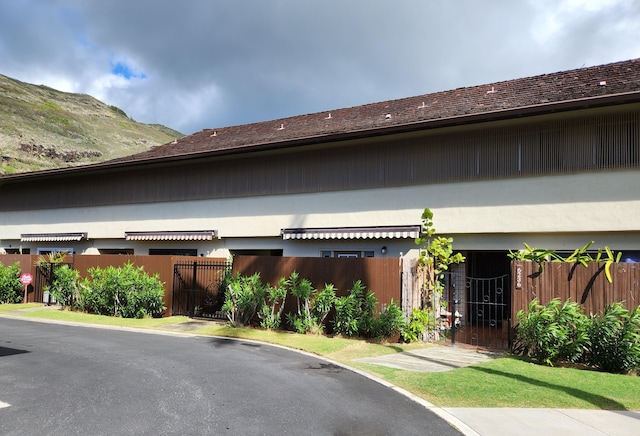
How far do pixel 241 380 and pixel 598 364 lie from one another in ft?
22.5

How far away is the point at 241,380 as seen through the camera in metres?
8.22

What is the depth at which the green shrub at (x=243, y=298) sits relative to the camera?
14500 mm

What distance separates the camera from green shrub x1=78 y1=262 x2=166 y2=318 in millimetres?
16938

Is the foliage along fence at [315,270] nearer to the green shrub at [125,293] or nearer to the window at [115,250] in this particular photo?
the green shrub at [125,293]

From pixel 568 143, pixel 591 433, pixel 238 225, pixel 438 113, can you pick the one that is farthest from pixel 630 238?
pixel 238 225

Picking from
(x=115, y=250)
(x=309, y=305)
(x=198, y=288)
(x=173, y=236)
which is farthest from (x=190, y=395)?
(x=115, y=250)

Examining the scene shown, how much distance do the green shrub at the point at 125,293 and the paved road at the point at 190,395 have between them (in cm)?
548

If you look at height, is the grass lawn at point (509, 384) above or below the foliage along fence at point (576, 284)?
below

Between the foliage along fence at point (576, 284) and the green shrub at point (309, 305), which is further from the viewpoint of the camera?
the green shrub at point (309, 305)

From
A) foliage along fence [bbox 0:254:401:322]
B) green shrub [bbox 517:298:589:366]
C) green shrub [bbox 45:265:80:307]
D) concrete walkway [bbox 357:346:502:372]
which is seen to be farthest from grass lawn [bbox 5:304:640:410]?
green shrub [bbox 45:265:80:307]

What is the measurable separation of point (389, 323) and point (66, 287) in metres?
13.4

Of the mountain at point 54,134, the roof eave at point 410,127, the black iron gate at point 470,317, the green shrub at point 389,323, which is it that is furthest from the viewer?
the mountain at point 54,134

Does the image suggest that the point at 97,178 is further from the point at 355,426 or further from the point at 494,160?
the point at 355,426

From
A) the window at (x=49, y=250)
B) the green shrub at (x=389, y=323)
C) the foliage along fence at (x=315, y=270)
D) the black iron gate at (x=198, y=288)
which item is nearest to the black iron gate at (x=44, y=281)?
the window at (x=49, y=250)
